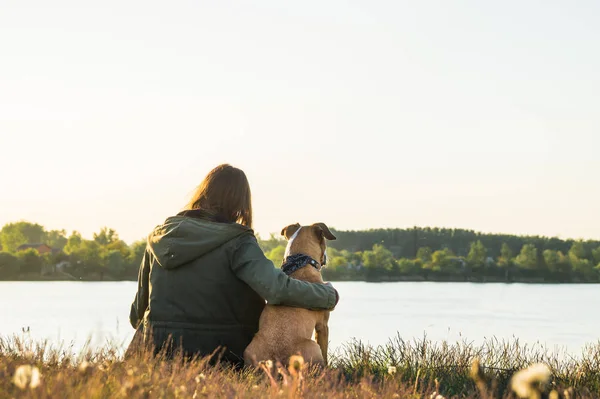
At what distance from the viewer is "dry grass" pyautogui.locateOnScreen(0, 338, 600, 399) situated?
336 cm

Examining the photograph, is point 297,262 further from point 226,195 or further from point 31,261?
point 31,261

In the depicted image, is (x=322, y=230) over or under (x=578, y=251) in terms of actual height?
under

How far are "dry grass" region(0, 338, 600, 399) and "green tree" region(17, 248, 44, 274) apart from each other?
81.4 metres

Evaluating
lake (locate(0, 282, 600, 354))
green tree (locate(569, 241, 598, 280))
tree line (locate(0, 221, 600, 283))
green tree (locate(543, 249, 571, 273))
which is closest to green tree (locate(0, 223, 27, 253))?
tree line (locate(0, 221, 600, 283))

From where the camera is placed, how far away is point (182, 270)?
234 inches

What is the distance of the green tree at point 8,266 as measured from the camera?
277 feet

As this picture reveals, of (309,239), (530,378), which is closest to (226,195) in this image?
(309,239)

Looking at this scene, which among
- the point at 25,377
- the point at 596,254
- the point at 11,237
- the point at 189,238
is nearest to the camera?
the point at 25,377

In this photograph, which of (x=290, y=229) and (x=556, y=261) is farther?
(x=556, y=261)

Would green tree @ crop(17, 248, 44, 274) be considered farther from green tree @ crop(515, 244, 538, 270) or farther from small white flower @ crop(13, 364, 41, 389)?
small white flower @ crop(13, 364, 41, 389)

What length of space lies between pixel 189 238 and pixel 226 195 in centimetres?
48

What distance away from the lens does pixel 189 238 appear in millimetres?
5789

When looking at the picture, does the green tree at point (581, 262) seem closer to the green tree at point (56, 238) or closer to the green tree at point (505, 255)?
the green tree at point (505, 255)

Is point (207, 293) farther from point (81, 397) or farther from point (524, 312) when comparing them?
point (524, 312)
